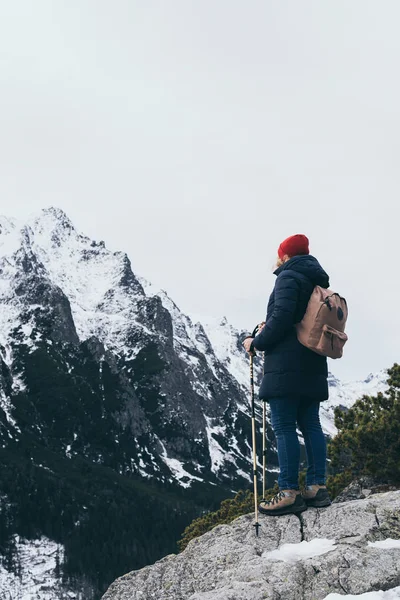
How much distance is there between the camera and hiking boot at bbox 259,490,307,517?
382 inches

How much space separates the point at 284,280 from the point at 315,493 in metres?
3.62

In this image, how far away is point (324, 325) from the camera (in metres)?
9.41

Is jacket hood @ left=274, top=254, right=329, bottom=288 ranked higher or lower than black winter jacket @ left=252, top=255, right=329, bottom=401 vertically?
higher

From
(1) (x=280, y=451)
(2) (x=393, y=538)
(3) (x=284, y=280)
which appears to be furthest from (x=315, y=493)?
(3) (x=284, y=280)

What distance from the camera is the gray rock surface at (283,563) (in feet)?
24.0

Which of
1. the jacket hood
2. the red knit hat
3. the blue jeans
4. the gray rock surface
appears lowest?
the gray rock surface

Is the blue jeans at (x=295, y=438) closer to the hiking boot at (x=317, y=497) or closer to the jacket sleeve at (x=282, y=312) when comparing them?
the hiking boot at (x=317, y=497)

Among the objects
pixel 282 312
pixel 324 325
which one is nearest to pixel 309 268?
pixel 282 312

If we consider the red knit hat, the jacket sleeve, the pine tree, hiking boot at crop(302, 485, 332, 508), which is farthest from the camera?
the pine tree

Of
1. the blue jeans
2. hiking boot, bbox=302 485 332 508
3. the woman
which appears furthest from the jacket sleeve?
hiking boot, bbox=302 485 332 508

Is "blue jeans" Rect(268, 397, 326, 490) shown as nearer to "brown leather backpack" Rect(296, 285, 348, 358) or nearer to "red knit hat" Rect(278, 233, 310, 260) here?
"brown leather backpack" Rect(296, 285, 348, 358)

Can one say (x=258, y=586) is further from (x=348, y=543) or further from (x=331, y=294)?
(x=331, y=294)

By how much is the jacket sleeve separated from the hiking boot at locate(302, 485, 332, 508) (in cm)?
259

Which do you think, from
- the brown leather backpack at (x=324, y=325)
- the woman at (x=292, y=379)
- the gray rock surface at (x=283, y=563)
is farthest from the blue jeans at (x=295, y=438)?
the brown leather backpack at (x=324, y=325)
